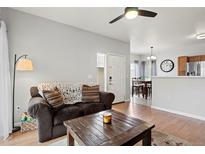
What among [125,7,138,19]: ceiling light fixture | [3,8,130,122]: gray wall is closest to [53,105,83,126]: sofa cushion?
[3,8,130,122]: gray wall

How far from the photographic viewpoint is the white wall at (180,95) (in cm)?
342

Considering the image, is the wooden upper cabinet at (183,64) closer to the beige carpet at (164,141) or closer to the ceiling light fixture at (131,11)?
the beige carpet at (164,141)

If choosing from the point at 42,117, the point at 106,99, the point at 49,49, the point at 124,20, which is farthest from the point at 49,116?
the point at 124,20

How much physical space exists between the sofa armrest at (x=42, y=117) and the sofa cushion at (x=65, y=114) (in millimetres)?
118

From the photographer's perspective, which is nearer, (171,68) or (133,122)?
(133,122)

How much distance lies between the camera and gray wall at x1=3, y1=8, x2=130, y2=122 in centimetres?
291

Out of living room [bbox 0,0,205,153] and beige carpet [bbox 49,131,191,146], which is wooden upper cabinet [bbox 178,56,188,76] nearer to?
living room [bbox 0,0,205,153]

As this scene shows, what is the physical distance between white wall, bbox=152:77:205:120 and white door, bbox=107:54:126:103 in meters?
1.31

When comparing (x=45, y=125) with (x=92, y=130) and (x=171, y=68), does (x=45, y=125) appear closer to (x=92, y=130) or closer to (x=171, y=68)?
(x=92, y=130)

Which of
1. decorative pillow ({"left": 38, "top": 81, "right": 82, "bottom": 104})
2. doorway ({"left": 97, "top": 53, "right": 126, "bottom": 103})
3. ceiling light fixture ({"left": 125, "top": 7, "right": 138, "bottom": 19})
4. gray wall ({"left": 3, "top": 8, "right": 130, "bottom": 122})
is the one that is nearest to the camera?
ceiling light fixture ({"left": 125, "top": 7, "right": 138, "bottom": 19})

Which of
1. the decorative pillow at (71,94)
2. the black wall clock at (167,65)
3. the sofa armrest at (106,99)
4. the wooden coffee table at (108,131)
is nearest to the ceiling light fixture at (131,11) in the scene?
the wooden coffee table at (108,131)

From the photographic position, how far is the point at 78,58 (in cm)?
400
